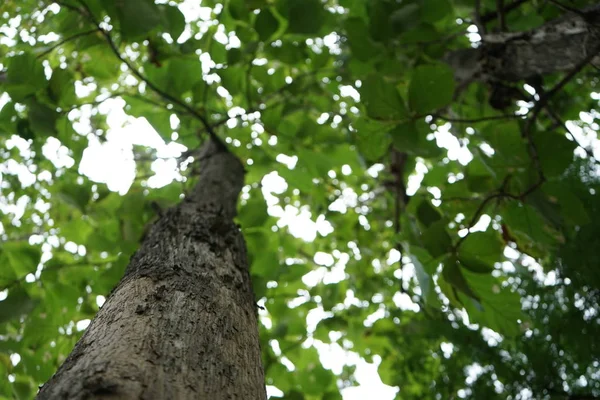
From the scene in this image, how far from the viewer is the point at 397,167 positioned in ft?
7.75

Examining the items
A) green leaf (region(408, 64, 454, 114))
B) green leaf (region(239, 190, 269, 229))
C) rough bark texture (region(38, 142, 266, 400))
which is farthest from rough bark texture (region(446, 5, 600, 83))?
rough bark texture (region(38, 142, 266, 400))

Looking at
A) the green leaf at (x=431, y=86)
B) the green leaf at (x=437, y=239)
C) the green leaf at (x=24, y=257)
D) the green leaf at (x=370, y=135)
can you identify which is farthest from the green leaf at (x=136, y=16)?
the green leaf at (x=437, y=239)

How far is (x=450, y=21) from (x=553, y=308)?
1.71 meters

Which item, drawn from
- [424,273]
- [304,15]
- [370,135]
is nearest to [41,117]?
[304,15]

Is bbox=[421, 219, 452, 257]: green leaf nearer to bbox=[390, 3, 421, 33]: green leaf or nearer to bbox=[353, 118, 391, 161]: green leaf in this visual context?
bbox=[353, 118, 391, 161]: green leaf

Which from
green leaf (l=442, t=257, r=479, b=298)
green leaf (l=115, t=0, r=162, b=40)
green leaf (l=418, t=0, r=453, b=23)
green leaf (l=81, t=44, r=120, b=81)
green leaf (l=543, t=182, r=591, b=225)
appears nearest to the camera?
green leaf (l=442, t=257, r=479, b=298)

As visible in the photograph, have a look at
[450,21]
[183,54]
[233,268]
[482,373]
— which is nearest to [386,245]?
[450,21]

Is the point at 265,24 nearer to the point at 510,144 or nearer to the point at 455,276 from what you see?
the point at 510,144

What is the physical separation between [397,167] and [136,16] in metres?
1.47

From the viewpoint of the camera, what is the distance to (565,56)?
5.10ft

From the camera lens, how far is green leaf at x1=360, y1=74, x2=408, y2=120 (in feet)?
4.04

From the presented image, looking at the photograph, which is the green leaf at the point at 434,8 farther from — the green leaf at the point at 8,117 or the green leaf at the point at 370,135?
the green leaf at the point at 8,117

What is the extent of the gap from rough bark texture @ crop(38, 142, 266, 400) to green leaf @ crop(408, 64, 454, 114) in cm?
65

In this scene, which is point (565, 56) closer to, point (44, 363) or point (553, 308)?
point (553, 308)
